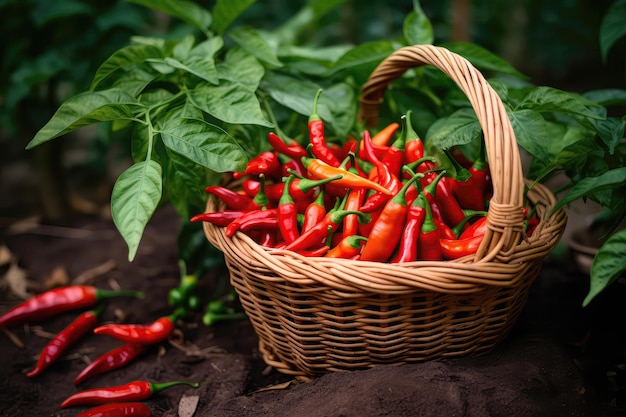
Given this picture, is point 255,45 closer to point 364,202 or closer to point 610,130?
point 364,202

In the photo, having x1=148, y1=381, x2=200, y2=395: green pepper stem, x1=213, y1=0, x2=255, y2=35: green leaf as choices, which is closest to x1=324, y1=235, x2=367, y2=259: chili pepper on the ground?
x1=148, y1=381, x2=200, y2=395: green pepper stem

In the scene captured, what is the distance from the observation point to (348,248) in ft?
4.48

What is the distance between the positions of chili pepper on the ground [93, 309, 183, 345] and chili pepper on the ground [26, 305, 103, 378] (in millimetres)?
136

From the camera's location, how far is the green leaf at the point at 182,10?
187 cm

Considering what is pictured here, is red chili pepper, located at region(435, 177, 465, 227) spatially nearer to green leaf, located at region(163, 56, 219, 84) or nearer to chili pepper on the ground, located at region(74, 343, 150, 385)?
green leaf, located at region(163, 56, 219, 84)

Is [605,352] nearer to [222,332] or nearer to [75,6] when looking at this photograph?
[222,332]

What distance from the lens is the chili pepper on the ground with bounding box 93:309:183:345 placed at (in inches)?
69.8

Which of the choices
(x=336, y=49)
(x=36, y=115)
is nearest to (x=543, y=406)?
(x=336, y=49)

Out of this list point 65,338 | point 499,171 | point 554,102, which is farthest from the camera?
point 65,338

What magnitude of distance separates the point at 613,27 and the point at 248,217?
4.63ft

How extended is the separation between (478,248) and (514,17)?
349 cm

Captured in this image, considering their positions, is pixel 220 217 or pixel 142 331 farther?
pixel 142 331

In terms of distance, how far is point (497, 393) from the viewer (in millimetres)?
1273

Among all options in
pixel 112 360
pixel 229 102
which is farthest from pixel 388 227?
pixel 112 360
